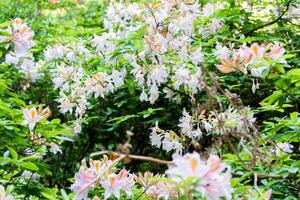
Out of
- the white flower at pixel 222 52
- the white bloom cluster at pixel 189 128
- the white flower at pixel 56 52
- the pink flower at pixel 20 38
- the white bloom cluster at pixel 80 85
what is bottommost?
the white bloom cluster at pixel 189 128

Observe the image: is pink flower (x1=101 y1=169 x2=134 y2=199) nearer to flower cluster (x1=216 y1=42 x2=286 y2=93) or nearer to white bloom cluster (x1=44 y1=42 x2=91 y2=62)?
flower cluster (x1=216 y1=42 x2=286 y2=93)

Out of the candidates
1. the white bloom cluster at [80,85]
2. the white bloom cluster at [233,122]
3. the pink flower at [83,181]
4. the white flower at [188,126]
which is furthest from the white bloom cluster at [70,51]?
the pink flower at [83,181]

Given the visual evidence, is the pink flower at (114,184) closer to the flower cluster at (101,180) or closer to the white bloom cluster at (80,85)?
the flower cluster at (101,180)

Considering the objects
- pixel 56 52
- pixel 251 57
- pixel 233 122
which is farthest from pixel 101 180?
pixel 56 52

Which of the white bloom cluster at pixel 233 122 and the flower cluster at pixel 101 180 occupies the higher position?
the white bloom cluster at pixel 233 122

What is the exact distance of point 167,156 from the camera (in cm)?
396

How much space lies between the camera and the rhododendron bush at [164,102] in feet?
5.95

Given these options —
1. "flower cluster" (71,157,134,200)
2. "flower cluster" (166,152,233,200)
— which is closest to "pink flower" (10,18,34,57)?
"flower cluster" (71,157,134,200)

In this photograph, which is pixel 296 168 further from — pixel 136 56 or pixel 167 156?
pixel 167 156

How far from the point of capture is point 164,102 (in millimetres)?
3637

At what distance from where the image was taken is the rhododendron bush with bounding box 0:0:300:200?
1812 millimetres

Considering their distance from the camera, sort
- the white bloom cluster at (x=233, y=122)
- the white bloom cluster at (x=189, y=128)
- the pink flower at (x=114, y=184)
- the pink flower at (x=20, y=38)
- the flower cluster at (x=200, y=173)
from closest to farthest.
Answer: the flower cluster at (x=200, y=173)
the white bloom cluster at (x=233, y=122)
the pink flower at (x=114, y=184)
the pink flower at (x=20, y=38)
the white bloom cluster at (x=189, y=128)

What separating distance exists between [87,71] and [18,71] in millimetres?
1271

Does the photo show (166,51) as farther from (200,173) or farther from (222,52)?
(200,173)
